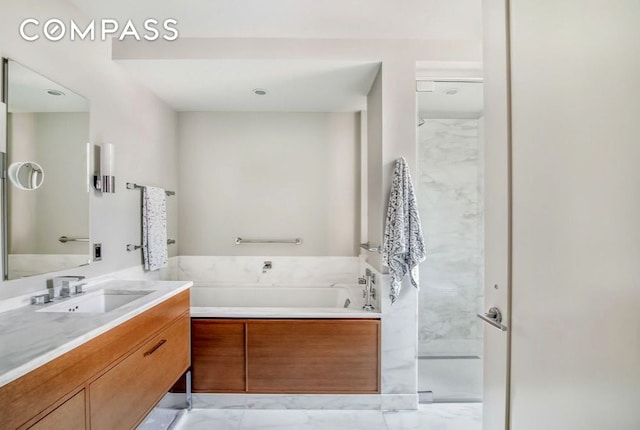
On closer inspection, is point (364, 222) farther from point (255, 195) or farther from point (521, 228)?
point (521, 228)

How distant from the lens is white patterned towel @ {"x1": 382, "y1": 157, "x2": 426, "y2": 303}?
2.32 m

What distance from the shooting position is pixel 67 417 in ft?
3.94

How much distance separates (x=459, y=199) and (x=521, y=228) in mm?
2155

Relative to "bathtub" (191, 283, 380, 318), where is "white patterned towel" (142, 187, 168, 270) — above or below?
above

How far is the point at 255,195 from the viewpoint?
347 cm

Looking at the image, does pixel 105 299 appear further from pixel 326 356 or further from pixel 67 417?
pixel 326 356

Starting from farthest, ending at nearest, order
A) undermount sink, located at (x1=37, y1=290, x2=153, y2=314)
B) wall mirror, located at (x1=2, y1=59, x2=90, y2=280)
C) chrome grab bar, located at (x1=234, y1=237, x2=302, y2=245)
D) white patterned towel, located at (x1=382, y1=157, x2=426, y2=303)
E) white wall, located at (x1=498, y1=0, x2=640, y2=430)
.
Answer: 1. chrome grab bar, located at (x1=234, y1=237, x2=302, y2=245)
2. white patterned towel, located at (x1=382, y1=157, x2=426, y2=303)
3. undermount sink, located at (x1=37, y1=290, x2=153, y2=314)
4. wall mirror, located at (x1=2, y1=59, x2=90, y2=280)
5. white wall, located at (x1=498, y1=0, x2=640, y2=430)

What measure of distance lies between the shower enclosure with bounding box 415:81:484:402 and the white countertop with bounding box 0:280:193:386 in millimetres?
2243

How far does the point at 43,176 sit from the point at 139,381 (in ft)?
3.79

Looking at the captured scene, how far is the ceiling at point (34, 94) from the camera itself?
162 centimetres

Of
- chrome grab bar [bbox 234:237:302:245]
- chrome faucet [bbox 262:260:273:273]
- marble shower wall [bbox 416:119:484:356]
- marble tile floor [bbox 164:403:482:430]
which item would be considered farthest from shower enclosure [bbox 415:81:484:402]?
chrome faucet [bbox 262:260:273:273]

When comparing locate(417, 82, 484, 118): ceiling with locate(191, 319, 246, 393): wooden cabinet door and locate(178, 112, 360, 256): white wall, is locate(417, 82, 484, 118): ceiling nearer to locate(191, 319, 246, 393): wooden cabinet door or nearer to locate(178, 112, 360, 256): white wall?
locate(178, 112, 360, 256): white wall

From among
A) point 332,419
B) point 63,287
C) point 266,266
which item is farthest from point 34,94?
point 332,419

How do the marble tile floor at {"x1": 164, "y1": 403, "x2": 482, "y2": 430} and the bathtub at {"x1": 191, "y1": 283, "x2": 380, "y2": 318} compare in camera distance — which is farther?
the bathtub at {"x1": 191, "y1": 283, "x2": 380, "y2": 318}
